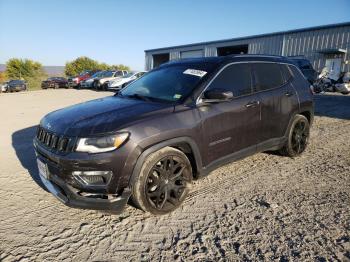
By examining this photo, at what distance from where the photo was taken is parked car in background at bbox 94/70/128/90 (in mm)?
23364

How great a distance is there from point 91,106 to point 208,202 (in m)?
1.91

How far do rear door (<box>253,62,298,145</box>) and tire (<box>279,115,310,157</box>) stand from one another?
25cm

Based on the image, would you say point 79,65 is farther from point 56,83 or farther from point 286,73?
point 286,73

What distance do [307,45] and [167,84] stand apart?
2452 cm

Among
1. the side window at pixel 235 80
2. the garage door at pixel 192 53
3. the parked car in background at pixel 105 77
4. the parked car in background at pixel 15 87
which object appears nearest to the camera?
the side window at pixel 235 80

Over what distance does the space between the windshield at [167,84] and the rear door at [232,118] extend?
29cm

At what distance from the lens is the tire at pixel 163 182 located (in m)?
3.10

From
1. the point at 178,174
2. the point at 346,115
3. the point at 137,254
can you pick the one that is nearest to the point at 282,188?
the point at 178,174

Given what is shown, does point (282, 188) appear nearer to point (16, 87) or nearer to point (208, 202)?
point (208, 202)

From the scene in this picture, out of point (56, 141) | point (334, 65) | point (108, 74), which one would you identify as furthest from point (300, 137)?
point (334, 65)

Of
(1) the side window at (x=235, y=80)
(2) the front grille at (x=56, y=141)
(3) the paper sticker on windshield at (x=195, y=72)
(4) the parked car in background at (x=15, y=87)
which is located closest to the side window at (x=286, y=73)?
(1) the side window at (x=235, y=80)

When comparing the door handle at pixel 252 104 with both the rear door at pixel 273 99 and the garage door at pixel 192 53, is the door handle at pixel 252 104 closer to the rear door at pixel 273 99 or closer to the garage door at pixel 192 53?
→ the rear door at pixel 273 99

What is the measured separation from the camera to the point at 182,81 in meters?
3.93

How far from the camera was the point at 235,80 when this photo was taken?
409cm
